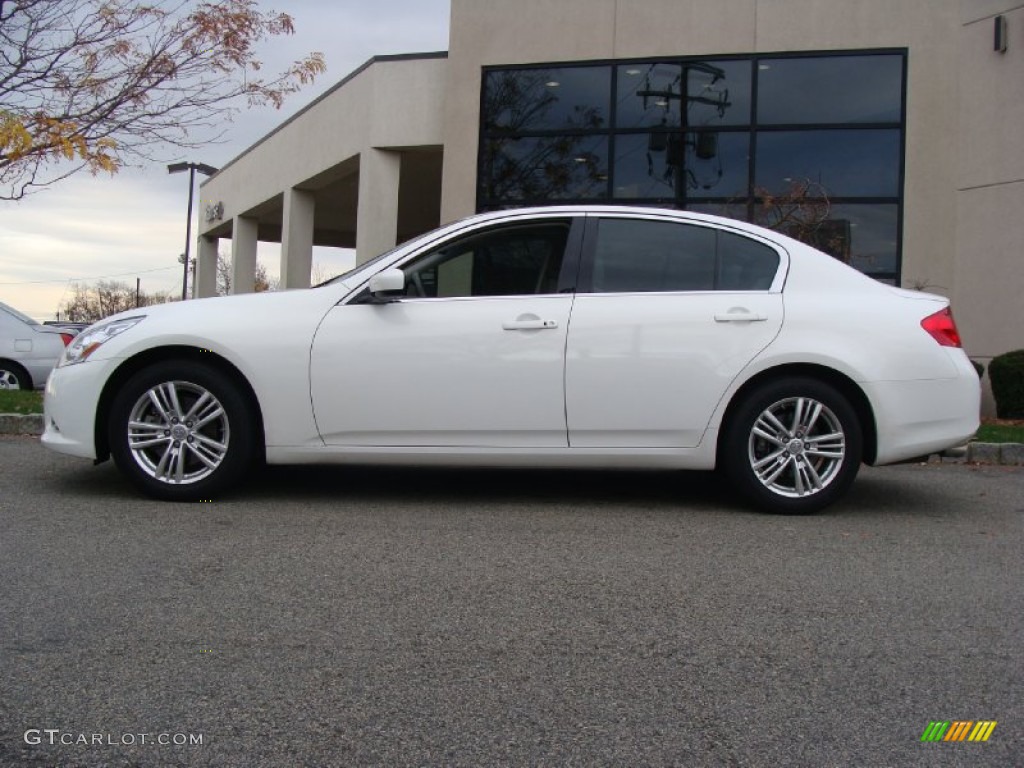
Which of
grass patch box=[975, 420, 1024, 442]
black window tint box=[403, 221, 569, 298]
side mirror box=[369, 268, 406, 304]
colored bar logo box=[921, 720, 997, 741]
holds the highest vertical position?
black window tint box=[403, 221, 569, 298]

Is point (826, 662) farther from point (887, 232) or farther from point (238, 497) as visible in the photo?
point (887, 232)

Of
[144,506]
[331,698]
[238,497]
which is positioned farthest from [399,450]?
[331,698]

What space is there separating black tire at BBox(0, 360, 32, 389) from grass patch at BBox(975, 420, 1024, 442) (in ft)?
35.7

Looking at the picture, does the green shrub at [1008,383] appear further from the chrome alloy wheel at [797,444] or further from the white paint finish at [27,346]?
the white paint finish at [27,346]

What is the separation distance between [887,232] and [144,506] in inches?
434

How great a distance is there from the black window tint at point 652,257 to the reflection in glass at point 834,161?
828 centimetres

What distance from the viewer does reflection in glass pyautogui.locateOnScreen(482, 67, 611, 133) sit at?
559 inches

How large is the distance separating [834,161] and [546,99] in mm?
4316

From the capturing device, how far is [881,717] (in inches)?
102

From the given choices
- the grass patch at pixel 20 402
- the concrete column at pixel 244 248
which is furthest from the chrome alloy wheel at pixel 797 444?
the concrete column at pixel 244 248

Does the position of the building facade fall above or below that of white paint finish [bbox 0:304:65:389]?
above

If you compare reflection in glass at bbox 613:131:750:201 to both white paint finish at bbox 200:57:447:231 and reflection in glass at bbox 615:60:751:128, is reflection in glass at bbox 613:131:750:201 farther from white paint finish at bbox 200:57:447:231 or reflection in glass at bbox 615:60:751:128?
white paint finish at bbox 200:57:447:231

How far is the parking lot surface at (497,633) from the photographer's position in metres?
2.42

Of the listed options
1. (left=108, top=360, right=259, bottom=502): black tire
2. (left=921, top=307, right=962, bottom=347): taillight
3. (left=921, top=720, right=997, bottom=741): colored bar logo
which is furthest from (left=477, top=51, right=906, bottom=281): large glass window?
(left=921, top=720, right=997, bottom=741): colored bar logo
